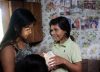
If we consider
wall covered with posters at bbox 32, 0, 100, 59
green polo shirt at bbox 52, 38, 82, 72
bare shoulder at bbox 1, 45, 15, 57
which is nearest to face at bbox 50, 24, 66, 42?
green polo shirt at bbox 52, 38, 82, 72

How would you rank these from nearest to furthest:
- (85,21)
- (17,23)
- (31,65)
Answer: (31,65)
(17,23)
(85,21)

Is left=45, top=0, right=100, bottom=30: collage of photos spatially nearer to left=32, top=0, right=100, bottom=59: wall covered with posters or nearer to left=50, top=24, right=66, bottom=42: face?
left=32, top=0, right=100, bottom=59: wall covered with posters

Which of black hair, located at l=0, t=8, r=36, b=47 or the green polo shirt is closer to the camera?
black hair, located at l=0, t=8, r=36, b=47

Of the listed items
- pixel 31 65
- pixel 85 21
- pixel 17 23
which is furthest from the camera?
pixel 85 21

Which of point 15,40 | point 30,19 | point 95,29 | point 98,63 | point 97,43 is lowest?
point 98,63

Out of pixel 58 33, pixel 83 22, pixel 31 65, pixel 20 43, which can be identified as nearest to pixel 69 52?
pixel 58 33

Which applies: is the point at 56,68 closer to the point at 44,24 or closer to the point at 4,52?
the point at 4,52

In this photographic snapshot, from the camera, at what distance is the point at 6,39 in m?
1.35

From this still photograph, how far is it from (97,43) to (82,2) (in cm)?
60

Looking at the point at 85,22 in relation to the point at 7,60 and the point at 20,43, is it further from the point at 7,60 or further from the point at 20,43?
the point at 7,60

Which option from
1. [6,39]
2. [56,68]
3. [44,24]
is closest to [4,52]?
[6,39]

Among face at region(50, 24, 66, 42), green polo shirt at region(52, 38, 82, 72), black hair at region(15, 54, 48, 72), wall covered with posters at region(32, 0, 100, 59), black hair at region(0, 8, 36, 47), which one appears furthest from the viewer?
wall covered with posters at region(32, 0, 100, 59)

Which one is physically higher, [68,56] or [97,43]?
[68,56]

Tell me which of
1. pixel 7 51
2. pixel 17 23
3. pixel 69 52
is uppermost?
pixel 17 23
